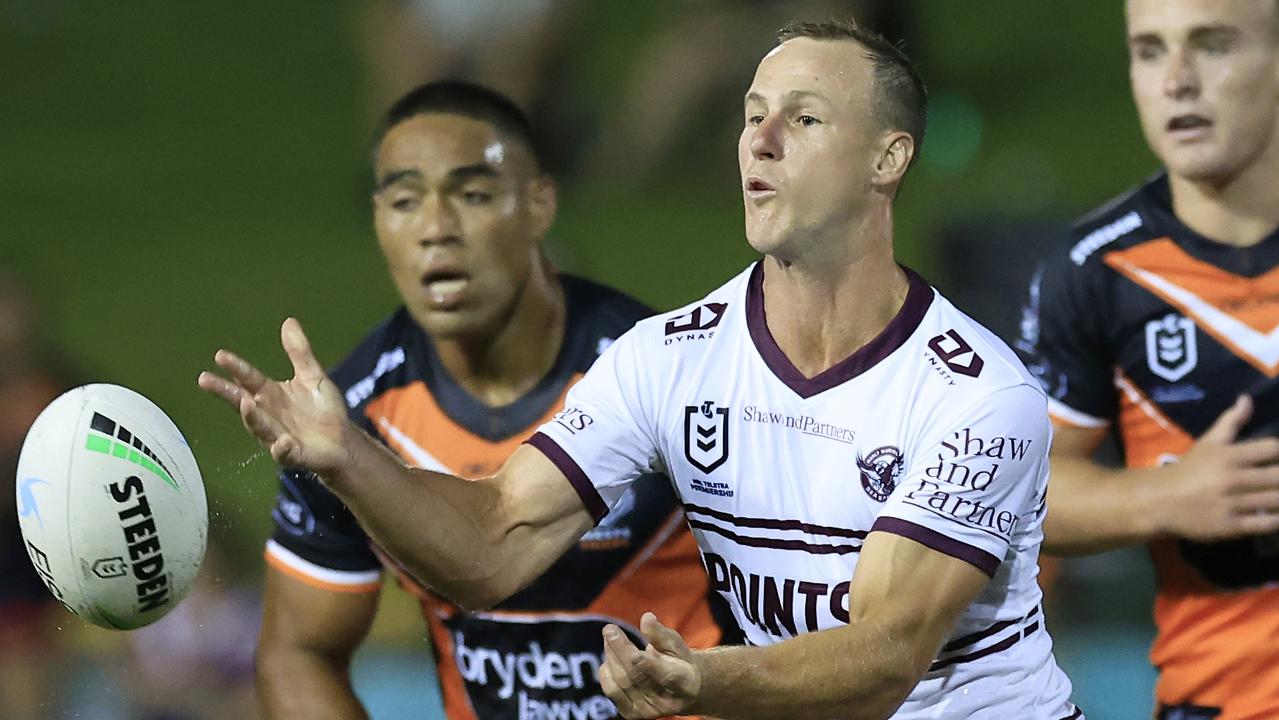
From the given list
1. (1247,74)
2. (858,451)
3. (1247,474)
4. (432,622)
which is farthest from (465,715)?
(1247,74)

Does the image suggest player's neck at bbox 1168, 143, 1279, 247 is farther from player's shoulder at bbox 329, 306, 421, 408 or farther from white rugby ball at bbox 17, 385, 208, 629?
white rugby ball at bbox 17, 385, 208, 629

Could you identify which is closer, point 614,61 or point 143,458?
point 143,458

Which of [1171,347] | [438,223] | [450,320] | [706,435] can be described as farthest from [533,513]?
[1171,347]

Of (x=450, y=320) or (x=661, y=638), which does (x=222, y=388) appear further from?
(x=450, y=320)

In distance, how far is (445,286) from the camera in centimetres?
448

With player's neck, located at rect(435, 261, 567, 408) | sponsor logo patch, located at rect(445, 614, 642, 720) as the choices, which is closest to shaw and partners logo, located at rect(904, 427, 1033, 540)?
sponsor logo patch, located at rect(445, 614, 642, 720)

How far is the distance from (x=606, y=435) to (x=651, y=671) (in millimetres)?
874

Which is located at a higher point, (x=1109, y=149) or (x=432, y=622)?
(x=1109, y=149)

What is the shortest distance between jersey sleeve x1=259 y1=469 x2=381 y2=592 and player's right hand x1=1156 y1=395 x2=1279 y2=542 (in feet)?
6.25

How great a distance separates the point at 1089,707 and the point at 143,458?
13.5 ft

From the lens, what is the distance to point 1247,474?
4.20m

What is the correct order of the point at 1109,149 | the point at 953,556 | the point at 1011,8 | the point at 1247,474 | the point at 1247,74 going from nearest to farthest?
the point at 953,556
the point at 1247,474
the point at 1247,74
the point at 1109,149
the point at 1011,8

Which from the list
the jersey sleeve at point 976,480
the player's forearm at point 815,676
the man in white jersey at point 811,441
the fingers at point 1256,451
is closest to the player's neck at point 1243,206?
the fingers at point 1256,451

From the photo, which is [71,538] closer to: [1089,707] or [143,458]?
[143,458]
